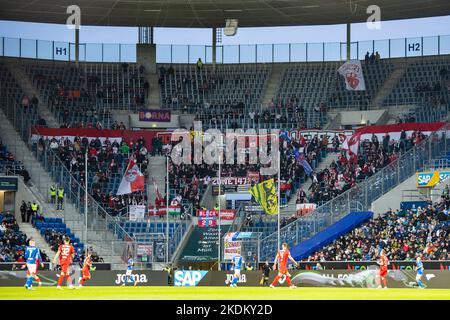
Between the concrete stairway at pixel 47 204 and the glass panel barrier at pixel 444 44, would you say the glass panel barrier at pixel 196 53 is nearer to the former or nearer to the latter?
the concrete stairway at pixel 47 204

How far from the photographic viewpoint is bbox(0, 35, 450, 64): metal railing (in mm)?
80375

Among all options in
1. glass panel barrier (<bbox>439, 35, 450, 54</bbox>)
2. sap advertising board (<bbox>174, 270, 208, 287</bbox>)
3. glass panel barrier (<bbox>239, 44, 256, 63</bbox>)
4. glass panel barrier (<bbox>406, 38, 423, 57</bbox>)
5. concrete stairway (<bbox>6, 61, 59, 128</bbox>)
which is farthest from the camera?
glass panel barrier (<bbox>239, 44, 256, 63</bbox>)

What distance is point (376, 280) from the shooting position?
47219 mm

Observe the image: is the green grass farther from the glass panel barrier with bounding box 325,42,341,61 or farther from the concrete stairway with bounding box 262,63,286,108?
the glass panel barrier with bounding box 325,42,341,61

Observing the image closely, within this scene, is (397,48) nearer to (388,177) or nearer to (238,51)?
(238,51)

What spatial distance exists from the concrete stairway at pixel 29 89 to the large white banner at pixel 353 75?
23.0 metres

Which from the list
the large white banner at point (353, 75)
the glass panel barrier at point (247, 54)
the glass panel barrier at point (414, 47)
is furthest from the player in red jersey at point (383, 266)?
the glass panel barrier at point (247, 54)

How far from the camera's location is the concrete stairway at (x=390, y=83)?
77.7m

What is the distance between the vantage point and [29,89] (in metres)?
76.1

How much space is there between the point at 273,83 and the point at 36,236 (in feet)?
92.4

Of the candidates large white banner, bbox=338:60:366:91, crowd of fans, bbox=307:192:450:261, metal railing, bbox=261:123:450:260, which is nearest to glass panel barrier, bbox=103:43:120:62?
large white banner, bbox=338:60:366:91

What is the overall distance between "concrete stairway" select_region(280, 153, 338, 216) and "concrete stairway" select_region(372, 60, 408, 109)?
8.25 m
